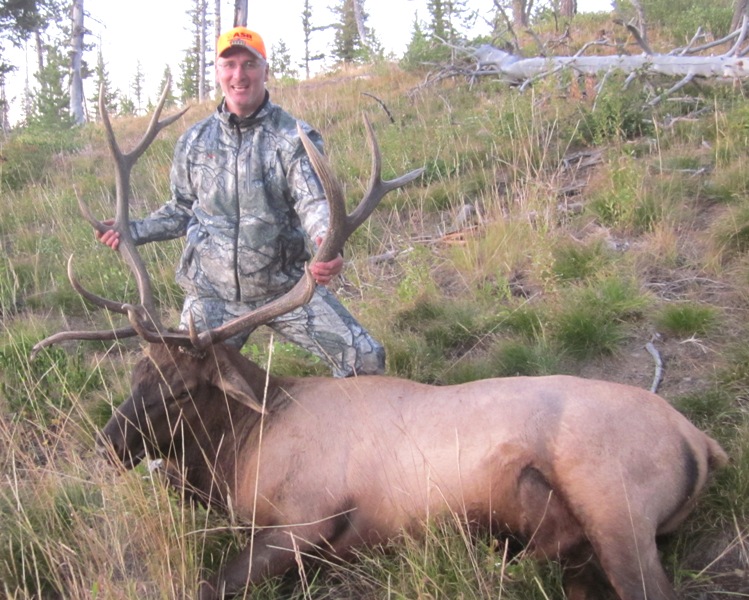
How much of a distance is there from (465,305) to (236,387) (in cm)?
232

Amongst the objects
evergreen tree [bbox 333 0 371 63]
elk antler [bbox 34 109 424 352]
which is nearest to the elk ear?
elk antler [bbox 34 109 424 352]

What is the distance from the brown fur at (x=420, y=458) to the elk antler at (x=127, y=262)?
236 millimetres

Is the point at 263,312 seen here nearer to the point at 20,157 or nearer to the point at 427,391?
the point at 427,391

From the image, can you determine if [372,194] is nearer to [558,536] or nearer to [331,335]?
[331,335]

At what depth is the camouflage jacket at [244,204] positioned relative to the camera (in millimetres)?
4199

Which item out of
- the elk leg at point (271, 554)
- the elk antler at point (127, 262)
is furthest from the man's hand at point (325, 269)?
the elk leg at point (271, 554)

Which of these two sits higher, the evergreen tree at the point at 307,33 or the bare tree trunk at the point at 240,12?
the evergreen tree at the point at 307,33

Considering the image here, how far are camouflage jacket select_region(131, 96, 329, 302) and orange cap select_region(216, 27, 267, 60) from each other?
0.34 metres

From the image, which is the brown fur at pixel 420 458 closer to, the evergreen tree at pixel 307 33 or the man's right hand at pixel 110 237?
the man's right hand at pixel 110 237

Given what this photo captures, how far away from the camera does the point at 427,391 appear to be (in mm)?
3285

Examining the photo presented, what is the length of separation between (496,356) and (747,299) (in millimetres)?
1774

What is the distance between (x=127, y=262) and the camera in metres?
3.89

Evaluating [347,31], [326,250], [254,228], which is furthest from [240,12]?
[347,31]

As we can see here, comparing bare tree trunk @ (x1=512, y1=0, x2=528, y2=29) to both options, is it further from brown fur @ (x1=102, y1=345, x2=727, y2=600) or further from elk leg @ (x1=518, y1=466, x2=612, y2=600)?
elk leg @ (x1=518, y1=466, x2=612, y2=600)
